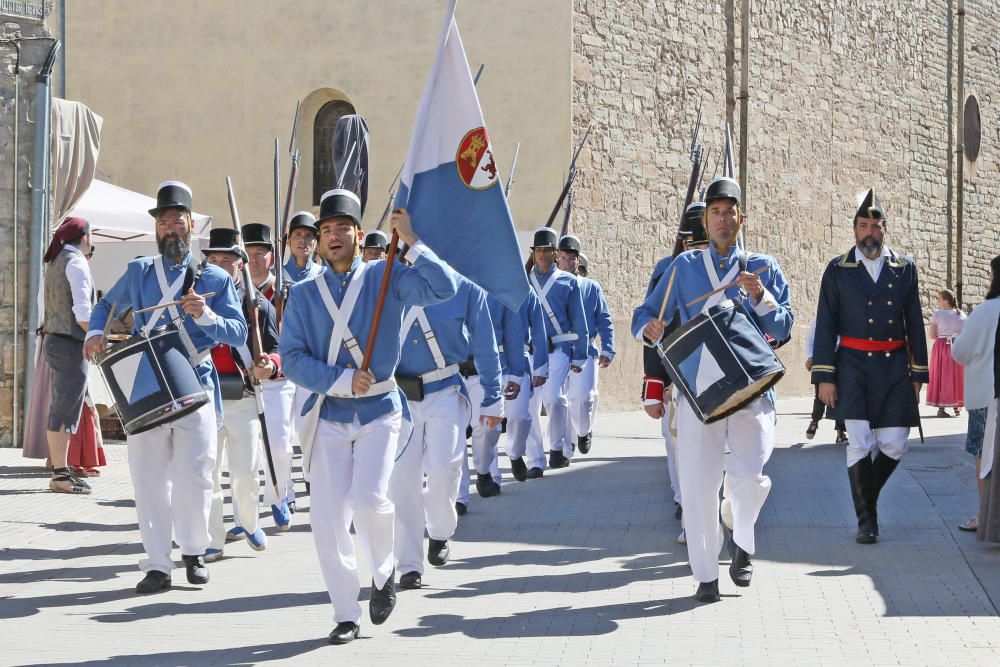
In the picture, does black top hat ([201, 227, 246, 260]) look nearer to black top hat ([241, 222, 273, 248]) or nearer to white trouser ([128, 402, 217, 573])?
black top hat ([241, 222, 273, 248])

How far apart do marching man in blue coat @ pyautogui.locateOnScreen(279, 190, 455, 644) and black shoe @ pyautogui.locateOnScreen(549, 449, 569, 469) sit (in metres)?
6.96

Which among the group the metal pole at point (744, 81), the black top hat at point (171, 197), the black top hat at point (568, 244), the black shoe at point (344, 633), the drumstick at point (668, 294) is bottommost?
the black shoe at point (344, 633)

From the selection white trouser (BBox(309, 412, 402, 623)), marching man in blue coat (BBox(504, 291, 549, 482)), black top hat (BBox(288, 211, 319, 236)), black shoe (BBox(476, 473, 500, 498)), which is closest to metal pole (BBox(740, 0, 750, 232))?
marching man in blue coat (BBox(504, 291, 549, 482))

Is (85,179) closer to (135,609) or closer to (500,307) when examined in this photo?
(500,307)

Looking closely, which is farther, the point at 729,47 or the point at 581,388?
the point at 729,47

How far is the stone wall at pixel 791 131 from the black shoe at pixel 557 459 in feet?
29.3

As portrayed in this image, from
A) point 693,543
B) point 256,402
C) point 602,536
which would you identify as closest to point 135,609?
point 256,402

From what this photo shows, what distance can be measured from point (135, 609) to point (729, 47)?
20446 millimetres

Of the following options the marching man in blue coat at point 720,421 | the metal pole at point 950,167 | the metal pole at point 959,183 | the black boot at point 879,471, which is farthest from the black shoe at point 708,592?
the metal pole at point 959,183

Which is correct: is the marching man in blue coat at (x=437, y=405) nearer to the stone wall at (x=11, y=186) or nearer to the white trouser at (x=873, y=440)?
the white trouser at (x=873, y=440)

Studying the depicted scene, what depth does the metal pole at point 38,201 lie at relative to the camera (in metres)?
13.6

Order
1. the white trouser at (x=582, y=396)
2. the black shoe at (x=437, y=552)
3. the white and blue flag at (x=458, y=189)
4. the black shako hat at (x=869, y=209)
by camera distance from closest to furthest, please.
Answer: the white and blue flag at (x=458, y=189)
the black shoe at (x=437, y=552)
the black shako hat at (x=869, y=209)
the white trouser at (x=582, y=396)

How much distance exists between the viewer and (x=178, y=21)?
2447 cm

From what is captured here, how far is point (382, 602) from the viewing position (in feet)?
20.4
